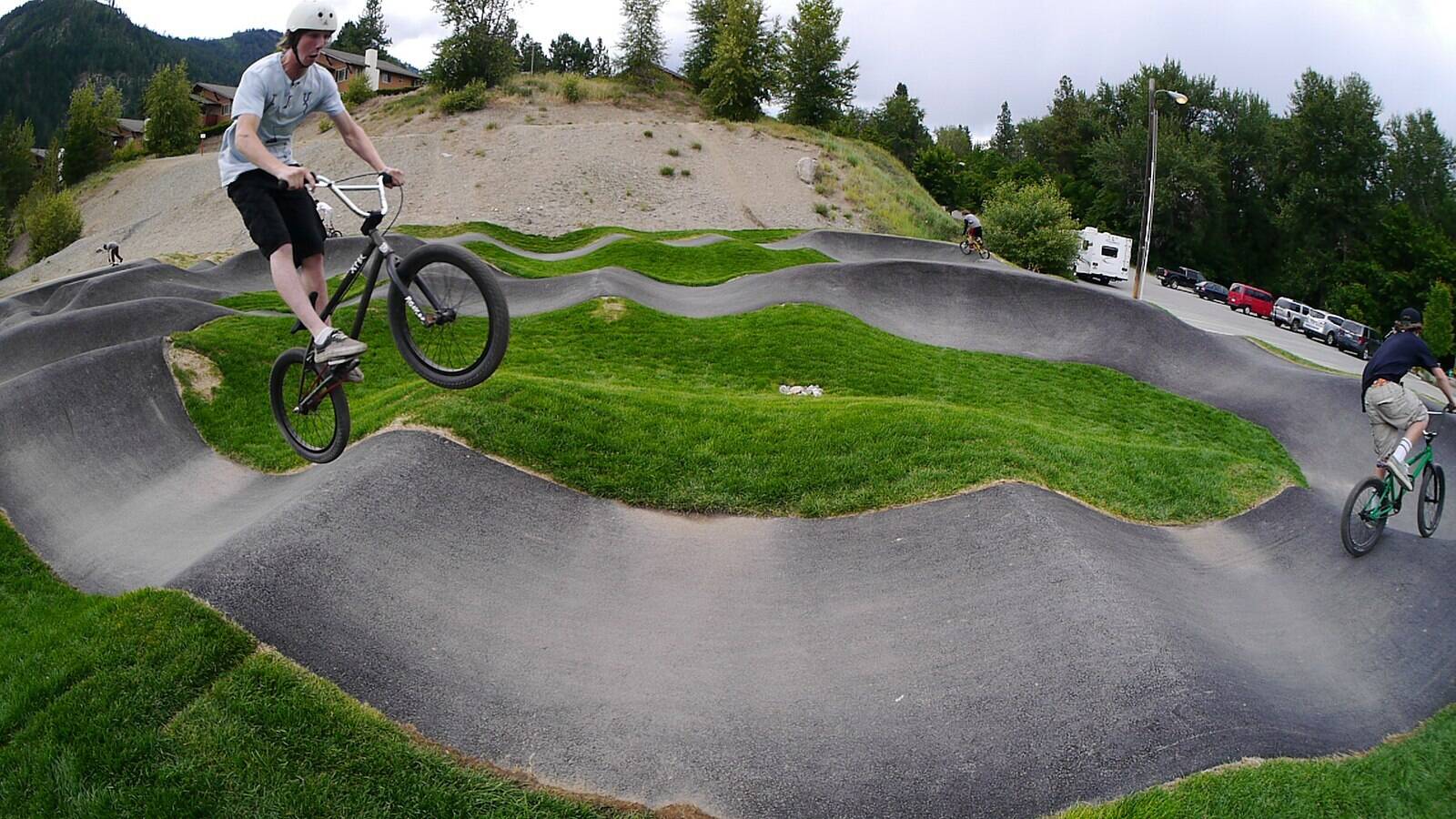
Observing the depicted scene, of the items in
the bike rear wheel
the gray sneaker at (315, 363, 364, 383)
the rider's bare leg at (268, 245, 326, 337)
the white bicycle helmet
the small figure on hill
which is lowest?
the bike rear wheel

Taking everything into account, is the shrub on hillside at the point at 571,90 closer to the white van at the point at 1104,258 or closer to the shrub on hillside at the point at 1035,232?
the shrub on hillside at the point at 1035,232

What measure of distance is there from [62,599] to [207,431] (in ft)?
19.7

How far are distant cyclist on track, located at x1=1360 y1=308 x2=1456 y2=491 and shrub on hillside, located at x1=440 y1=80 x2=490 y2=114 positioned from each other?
198ft

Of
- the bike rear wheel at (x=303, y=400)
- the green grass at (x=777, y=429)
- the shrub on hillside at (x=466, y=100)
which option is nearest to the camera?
the bike rear wheel at (x=303, y=400)

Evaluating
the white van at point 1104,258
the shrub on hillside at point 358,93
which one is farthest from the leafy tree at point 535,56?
the white van at point 1104,258

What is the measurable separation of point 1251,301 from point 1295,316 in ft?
19.5

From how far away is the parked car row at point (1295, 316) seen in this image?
172ft

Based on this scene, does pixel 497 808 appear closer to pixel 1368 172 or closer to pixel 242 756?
pixel 242 756

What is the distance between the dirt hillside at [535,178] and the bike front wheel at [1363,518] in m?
38.5

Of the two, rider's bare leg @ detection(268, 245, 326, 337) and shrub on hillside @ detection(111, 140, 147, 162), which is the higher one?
shrub on hillside @ detection(111, 140, 147, 162)

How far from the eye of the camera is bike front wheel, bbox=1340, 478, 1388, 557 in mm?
A: 11500

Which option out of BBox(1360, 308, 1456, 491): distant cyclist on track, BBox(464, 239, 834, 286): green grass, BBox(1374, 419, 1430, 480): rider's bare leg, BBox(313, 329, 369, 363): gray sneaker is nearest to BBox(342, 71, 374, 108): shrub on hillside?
BBox(464, 239, 834, 286): green grass

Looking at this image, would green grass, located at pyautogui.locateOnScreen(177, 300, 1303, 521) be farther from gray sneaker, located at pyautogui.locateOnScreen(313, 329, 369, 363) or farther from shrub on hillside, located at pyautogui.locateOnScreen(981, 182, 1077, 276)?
shrub on hillside, located at pyautogui.locateOnScreen(981, 182, 1077, 276)

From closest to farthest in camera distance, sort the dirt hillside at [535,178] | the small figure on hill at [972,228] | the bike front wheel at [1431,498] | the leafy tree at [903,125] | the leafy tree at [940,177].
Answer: the bike front wheel at [1431,498] < the small figure on hill at [972,228] < the dirt hillside at [535,178] < the leafy tree at [940,177] < the leafy tree at [903,125]
